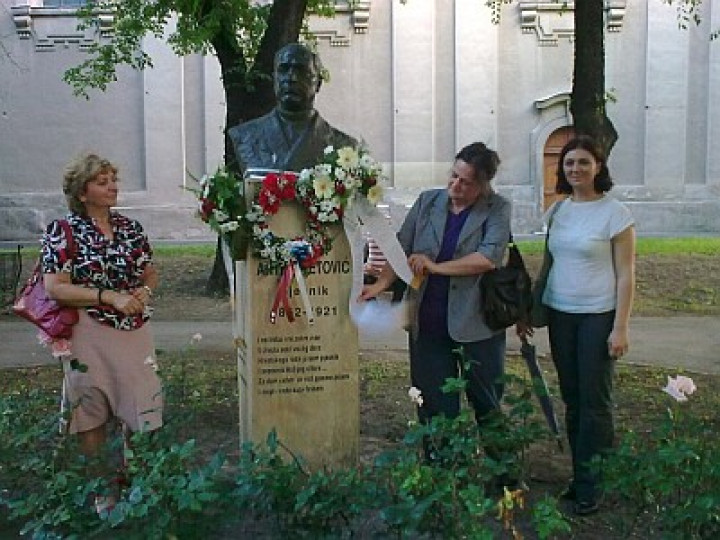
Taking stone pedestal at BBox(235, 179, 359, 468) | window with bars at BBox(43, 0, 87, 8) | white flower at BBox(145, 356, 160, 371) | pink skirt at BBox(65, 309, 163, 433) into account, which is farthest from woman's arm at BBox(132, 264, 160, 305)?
window with bars at BBox(43, 0, 87, 8)

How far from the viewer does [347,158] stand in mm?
4570

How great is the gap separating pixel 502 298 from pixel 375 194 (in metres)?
0.79

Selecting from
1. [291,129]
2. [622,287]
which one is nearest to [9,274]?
[291,129]

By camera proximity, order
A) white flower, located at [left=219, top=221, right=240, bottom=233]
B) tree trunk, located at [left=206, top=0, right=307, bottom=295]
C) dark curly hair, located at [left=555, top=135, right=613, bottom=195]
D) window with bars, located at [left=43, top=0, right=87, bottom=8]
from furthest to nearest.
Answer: window with bars, located at [left=43, top=0, right=87, bottom=8], tree trunk, located at [left=206, top=0, right=307, bottom=295], white flower, located at [left=219, top=221, right=240, bottom=233], dark curly hair, located at [left=555, top=135, right=613, bottom=195]

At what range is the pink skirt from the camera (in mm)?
4293

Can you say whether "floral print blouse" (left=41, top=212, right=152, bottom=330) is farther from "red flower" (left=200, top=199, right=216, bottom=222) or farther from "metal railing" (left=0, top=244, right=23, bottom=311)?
"metal railing" (left=0, top=244, right=23, bottom=311)

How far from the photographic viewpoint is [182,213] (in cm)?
2275

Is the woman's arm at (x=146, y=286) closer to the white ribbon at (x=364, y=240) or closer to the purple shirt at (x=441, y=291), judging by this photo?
the white ribbon at (x=364, y=240)

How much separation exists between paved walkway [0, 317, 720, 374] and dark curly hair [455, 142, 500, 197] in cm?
447

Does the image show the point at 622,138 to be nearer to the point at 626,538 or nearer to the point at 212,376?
the point at 212,376

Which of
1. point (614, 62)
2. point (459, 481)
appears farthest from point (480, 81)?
point (459, 481)

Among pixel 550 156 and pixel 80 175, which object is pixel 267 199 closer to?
pixel 80 175

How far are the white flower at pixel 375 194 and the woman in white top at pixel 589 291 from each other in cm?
83

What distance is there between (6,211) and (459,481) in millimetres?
21227
